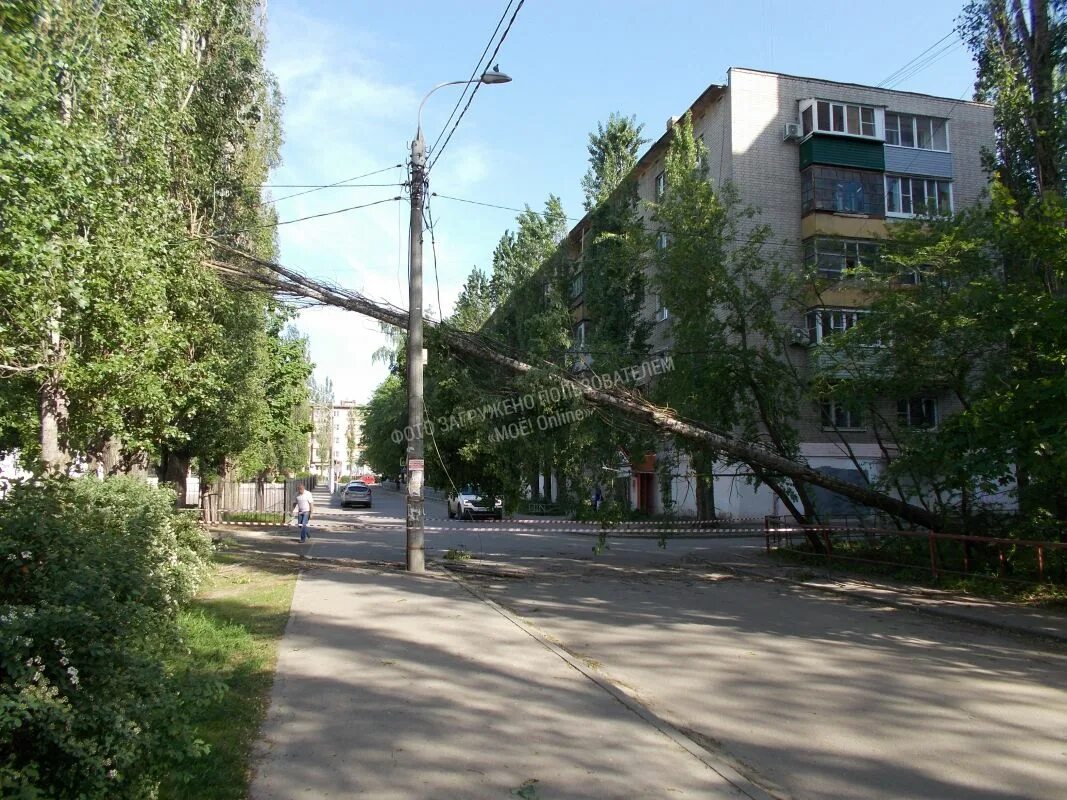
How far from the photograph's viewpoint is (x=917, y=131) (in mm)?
31891

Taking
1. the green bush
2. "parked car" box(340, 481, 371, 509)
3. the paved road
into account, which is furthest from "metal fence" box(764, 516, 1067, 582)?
"parked car" box(340, 481, 371, 509)

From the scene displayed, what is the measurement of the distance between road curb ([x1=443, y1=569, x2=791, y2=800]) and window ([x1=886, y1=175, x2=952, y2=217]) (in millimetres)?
27715

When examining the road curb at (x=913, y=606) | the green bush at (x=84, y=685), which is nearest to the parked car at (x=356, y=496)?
the road curb at (x=913, y=606)

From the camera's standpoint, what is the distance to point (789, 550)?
18500 millimetres

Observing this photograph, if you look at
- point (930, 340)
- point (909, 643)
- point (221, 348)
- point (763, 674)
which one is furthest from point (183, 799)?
point (221, 348)

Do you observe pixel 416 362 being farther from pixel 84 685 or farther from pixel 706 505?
pixel 706 505

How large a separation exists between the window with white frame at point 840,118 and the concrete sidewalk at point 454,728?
90.2 ft

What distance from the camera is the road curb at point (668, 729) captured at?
4.52 meters

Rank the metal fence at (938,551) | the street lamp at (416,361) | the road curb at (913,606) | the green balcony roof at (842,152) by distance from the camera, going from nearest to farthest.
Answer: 1. the road curb at (913,606)
2. the metal fence at (938,551)
3. the street lamp at (416,361)
4. the green balcony roof at (842,152)

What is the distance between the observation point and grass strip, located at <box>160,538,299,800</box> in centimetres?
432

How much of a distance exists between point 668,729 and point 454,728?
4.99 ft

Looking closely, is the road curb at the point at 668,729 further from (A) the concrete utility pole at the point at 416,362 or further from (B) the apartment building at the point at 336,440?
(B) the apartment building at the point at 336,440

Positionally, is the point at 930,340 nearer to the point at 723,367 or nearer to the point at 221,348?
the point at 723,367

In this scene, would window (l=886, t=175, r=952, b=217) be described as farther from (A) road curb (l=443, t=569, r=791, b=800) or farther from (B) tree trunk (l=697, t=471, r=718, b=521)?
(A) road curb (l=443, t=569, r=791, b=800)
